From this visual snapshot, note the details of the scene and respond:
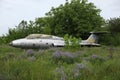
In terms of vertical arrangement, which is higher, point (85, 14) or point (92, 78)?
point (85, 14)

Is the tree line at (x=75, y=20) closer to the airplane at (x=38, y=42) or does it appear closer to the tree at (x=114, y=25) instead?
the tree at (x=114, y=25)

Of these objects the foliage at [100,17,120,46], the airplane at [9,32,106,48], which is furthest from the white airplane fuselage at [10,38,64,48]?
the foliage at [100,17,120,46]

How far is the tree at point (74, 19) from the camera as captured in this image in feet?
132

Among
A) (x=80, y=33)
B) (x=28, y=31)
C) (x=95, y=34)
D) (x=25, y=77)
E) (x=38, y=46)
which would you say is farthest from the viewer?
(x=28, y=31)

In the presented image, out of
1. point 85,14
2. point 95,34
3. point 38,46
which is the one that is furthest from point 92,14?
point 38,46

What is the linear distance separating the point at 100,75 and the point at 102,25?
36096 mm

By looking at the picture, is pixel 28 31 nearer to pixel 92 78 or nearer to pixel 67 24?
pixel 67 24

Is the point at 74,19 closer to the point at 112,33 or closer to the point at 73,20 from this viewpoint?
the point at 73,20

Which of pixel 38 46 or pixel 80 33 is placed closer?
pixel 38 46

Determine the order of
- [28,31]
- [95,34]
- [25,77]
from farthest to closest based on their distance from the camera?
1. [28,31]
2. [95,34]
3. [25,77]

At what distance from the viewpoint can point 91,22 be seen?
41.4 metres

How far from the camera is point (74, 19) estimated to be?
3994cm

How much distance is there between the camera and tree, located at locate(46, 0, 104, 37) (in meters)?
40.2

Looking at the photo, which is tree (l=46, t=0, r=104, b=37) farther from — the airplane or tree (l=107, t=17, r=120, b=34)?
the airplane
